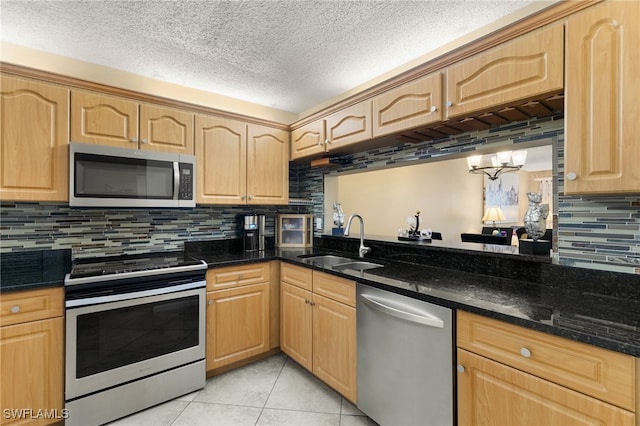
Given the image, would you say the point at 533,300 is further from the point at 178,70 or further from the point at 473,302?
the point at 178,70

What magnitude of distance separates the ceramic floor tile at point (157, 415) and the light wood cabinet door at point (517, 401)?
165 centimetres

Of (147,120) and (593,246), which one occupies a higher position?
(147,120)

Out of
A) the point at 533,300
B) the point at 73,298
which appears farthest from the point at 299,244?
the point at 533,300

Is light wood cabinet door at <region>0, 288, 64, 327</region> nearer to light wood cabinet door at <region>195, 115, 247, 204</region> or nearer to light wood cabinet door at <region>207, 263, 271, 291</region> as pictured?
light wood cabinet door at <region>207, 263, 271, 291</region>

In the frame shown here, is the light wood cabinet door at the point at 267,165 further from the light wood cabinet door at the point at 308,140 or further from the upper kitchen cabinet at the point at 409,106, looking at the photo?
the upper kitchen cabinet at the point at 409,106

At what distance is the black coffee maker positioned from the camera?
2791 millimetres

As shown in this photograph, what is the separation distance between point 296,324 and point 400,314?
3.50ft

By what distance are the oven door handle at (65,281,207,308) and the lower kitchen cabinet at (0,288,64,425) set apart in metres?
0.09

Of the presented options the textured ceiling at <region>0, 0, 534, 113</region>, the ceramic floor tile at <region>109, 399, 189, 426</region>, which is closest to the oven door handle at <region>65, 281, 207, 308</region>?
the ceramic floor tile at <region>109, 399, 189, 426</region>

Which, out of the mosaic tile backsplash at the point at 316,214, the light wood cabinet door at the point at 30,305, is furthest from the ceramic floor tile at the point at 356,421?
the light wood cabinet door at the point at 30,305

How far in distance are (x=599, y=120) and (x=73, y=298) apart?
266cm

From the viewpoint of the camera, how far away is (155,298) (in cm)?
188

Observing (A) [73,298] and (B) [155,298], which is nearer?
(A) [73,298]

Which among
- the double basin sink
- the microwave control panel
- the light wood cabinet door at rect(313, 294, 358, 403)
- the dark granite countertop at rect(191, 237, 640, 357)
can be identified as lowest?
the light wood cabinet door at rect(313, 294, 358, 403)
